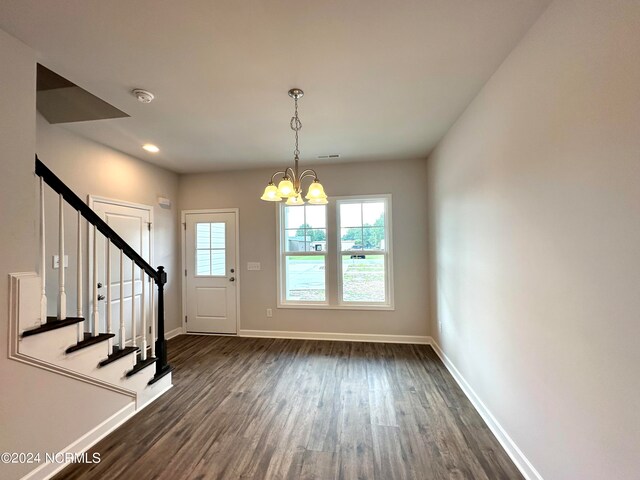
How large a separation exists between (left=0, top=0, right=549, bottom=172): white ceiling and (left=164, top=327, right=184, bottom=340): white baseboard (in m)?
2.91

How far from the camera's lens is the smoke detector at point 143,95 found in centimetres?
206

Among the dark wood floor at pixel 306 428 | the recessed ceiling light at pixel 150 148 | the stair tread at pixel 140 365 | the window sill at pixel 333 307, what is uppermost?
the recessed ceiling light at pixel 150 148

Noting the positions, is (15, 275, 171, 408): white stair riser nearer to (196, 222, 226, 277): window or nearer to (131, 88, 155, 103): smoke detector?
(131, 88, 155, 103): smoke detector

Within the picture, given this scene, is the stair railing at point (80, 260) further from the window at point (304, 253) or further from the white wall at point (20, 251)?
the window at point (304, 253)

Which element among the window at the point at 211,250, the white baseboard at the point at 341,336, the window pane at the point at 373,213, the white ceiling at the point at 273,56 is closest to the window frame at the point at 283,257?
the white baseboard at the point at 341,336

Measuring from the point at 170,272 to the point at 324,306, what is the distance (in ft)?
8.24

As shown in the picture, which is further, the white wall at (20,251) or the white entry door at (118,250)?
the white entry door at (118,250)

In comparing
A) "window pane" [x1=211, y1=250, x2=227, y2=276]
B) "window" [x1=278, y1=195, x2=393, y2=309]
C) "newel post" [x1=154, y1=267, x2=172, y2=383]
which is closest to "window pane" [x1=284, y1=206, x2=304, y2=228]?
"window" [x1=278, y1=195, x2=393, y2=309]

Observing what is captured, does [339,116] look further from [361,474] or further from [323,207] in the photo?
[361,474]

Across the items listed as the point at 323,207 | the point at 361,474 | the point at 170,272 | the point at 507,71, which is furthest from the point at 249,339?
the point at 507,71

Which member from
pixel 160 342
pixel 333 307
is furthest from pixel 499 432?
pixel 160 342

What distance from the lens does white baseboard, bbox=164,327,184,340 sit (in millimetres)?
4078

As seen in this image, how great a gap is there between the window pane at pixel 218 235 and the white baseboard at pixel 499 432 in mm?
3623

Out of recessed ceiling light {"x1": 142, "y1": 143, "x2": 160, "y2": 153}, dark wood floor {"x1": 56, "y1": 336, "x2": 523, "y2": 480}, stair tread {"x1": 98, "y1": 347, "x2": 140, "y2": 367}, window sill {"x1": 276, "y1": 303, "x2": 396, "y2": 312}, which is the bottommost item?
dark wood floor {"x1": 56, "y1": 336, "x2": 523, "y2": 480}
